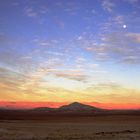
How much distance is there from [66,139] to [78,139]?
3.42 ft

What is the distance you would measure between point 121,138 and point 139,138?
166cm

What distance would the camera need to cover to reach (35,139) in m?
28.5

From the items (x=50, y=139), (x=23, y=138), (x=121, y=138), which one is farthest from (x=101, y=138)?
(x=23, y=138)

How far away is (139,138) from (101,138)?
11.4ft

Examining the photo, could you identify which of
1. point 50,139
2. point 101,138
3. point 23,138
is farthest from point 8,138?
point 101,138

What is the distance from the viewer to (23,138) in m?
29.3

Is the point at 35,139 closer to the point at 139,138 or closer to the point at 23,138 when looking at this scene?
the point at 23,138

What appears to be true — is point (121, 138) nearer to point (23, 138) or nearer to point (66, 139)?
point (66, 139)

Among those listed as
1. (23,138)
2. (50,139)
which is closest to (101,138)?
(50,139)

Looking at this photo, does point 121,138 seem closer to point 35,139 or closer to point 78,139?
point 78,139

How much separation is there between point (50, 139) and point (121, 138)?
639 cm

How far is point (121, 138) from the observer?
28.8m

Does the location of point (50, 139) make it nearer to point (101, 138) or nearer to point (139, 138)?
point (101, 138)

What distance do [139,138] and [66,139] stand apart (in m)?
6.70
